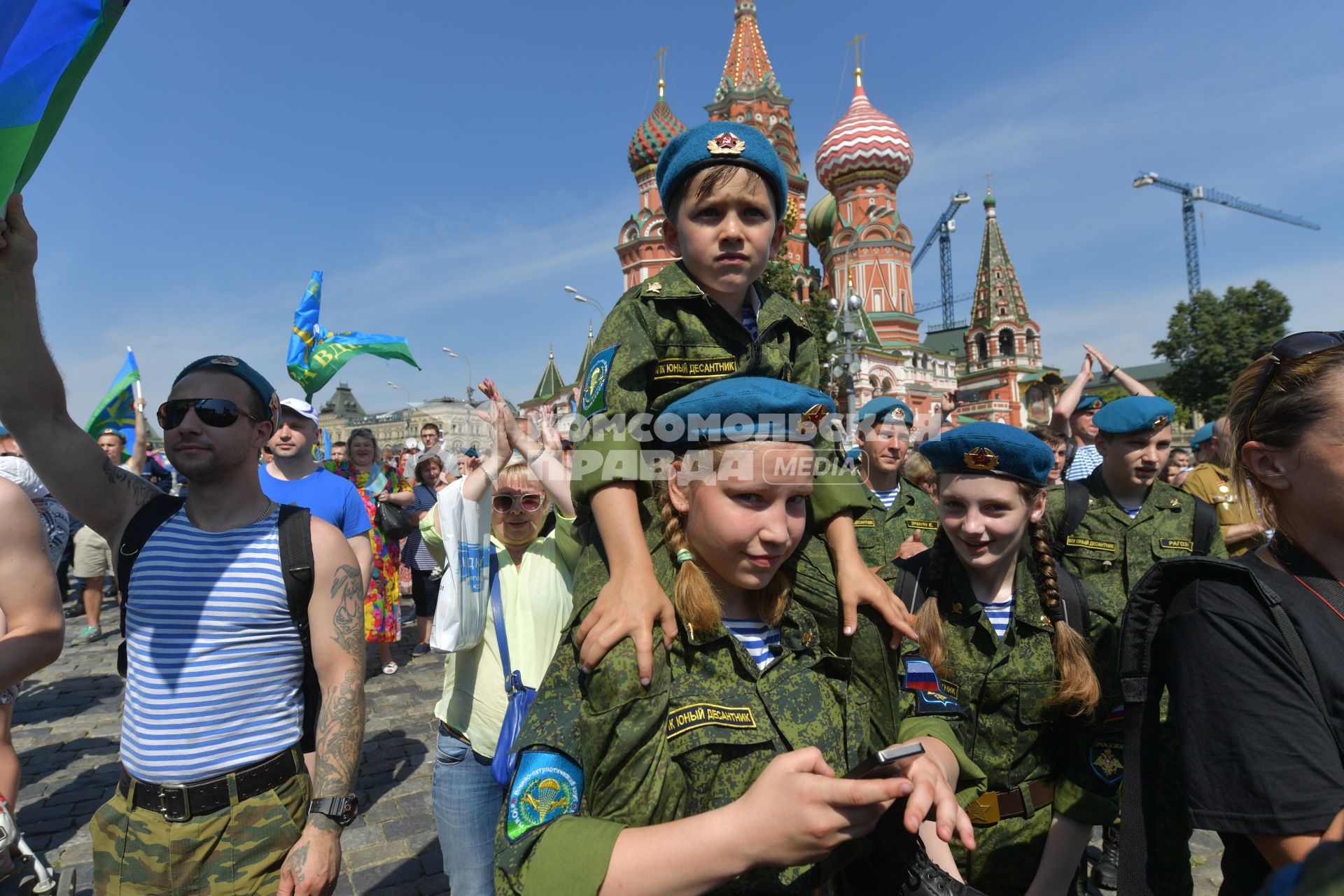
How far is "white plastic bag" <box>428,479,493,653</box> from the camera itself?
3141 mm

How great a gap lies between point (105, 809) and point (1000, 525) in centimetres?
333

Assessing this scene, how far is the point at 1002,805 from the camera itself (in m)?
2.55

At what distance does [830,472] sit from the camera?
6.64 ft

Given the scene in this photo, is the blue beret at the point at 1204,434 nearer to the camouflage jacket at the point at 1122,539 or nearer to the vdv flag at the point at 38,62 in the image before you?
A: the camouflage jacket at the point at 1122,539

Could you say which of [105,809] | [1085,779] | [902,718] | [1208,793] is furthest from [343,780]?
[1085,779]

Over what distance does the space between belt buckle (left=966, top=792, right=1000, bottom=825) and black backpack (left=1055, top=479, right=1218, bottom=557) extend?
75.5 inches

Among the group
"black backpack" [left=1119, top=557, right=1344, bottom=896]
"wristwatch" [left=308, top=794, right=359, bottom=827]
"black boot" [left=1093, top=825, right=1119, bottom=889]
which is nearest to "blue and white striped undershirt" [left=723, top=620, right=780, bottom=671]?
"black backpack" [left=1119, top=557, right=1344, bottom=896]

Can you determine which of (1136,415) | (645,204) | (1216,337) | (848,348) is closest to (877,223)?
(645,204)

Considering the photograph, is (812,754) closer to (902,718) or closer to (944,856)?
(902,718)

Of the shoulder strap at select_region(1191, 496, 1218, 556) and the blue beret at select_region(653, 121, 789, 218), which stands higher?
the blue beret at select_region(653, 121, 789, 218)

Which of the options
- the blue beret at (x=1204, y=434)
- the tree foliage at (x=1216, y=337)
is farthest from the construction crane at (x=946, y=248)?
the blue beret at (x=1204, y=434)

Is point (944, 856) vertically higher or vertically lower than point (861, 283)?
lower

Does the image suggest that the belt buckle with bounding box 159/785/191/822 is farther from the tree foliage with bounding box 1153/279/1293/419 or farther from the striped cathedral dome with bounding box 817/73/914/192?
the tree foliage with bounding box 1153/279/1293/419

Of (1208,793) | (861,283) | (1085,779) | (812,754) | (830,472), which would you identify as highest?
(861,283)
